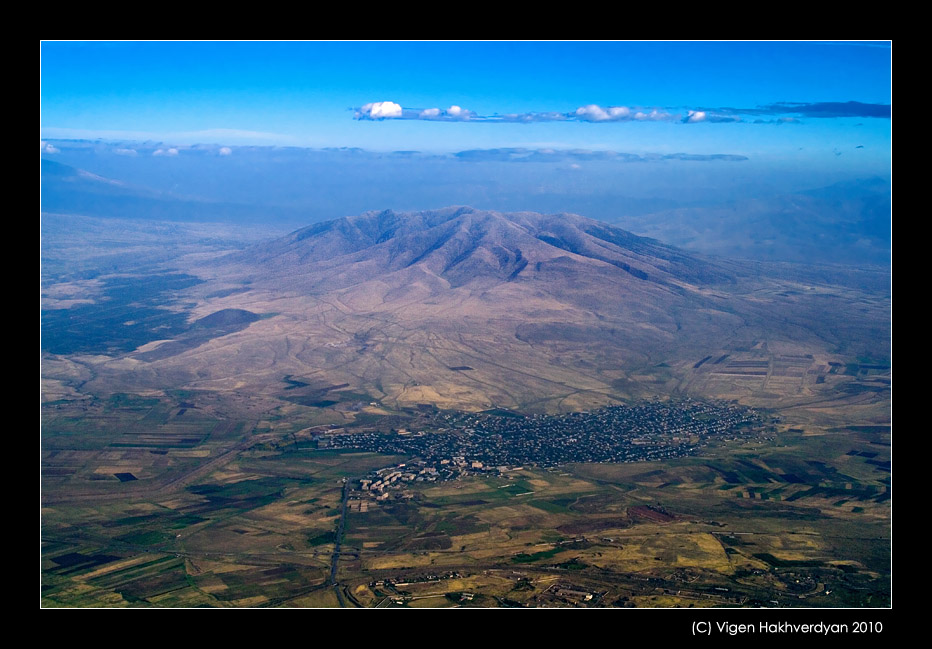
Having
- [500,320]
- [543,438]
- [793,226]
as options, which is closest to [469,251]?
[500,320]

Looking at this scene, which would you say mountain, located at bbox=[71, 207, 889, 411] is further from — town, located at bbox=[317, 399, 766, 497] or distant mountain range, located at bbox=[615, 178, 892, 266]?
distant mountain range, located at bbox=[615, 178, 892, 266]

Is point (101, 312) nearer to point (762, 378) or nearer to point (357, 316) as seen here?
point (357, 316)

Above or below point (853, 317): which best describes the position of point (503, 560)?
below

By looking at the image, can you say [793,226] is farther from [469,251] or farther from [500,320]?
[500,320]

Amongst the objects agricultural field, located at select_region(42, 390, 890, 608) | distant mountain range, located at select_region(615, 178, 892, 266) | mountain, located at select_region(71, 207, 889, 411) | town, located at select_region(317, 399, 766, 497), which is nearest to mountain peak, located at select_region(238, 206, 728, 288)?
mountain, located at select_region(71, 207, 889, 411)

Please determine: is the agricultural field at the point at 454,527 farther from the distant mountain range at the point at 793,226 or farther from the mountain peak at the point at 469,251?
the distant mountain range at the point at 793,226

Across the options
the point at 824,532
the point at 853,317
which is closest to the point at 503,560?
the point at 824,532

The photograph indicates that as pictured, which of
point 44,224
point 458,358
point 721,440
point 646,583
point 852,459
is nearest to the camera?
point 646,583

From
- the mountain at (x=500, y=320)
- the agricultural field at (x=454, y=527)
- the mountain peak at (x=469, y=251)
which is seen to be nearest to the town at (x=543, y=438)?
the agricultural field at (x=454, y=527)
